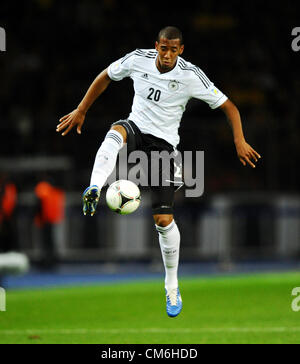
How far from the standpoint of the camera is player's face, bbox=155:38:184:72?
774 centimetres

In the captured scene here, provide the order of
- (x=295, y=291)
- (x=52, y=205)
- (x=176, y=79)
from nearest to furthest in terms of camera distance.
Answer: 1. (x=176, y=79)
2. (x=295, y=291)
3. (x=52, y=205)

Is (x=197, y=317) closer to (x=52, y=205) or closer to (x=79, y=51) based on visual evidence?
(x=52, y=205)

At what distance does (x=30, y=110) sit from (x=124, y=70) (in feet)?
46.0

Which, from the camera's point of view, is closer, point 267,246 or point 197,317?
point 197,317

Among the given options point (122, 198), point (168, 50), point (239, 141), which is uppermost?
point (168, 50)

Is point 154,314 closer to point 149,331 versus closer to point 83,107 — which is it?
point 149,331

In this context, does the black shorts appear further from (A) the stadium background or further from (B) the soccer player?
(A) the stadium background

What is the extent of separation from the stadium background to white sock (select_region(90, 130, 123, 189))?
34.2 ft

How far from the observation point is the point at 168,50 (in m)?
→ 7.81

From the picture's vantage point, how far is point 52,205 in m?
18.7

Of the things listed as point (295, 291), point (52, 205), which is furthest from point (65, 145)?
point (295, 291)

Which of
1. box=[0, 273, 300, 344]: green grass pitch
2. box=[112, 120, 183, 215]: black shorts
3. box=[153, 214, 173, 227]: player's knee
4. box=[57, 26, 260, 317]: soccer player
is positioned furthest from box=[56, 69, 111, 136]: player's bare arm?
box=[0, 273, 300, 344]: green grass pitch

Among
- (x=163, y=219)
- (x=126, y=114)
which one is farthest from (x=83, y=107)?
(x=126, y=114)

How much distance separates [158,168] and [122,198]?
68 cm
